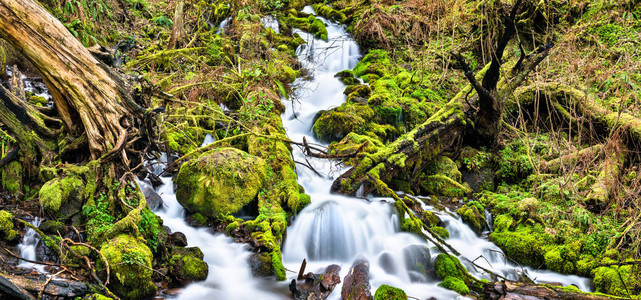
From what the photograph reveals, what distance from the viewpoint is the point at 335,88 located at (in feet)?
35.2

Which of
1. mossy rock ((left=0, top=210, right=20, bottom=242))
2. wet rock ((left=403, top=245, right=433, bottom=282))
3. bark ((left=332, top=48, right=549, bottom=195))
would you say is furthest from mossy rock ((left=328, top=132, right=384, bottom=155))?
mossy rock ((left=0, top=210, right=20, bottom=242))

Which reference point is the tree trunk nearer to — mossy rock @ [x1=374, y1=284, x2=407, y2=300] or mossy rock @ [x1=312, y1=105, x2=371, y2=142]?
mossy rock @ [x1=374, y1=284, x2=407, y2=300]

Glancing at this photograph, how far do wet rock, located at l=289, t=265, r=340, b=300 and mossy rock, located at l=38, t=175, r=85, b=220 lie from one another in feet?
8.55

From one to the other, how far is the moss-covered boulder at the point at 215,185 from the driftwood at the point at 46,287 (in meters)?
2.30

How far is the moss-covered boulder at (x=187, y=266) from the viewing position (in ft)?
15.1

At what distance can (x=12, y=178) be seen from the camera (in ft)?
15.1

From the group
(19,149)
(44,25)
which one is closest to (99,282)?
(19,149)

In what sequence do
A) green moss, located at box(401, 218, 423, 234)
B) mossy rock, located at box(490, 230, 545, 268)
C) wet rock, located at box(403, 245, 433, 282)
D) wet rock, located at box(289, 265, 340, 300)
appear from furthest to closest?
1. green moss, located at box(401, 218, 423, 234)
2. mossy rock, located at box(490, 230, 545, 268)
3. wet rock, located at box(403, 245, 433, 282)
4. wet rock, located at box(289, 265, 340, 300)

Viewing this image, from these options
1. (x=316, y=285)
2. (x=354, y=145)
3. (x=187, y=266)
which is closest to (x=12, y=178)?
(x=187, y=266)

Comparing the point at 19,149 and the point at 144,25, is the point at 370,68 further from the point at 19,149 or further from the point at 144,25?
the point at 19,149

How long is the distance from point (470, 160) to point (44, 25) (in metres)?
7.38

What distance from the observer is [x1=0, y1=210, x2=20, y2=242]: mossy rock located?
3.95 metres

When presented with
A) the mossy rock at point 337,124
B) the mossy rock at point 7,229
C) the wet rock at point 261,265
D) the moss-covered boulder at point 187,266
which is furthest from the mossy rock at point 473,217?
the mossy rock at point 7,229

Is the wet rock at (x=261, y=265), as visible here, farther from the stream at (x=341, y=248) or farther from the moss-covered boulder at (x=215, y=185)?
the moss-covered boulder at (x=215, y=185)
